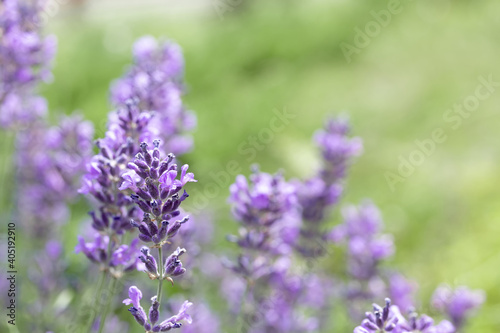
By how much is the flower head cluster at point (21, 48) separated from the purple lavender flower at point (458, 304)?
2.05 meters

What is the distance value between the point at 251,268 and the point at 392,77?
5225 millimetres

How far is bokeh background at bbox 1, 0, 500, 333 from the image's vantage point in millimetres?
4620

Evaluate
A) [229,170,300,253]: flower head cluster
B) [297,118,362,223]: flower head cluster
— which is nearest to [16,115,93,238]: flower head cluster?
[229,170,300,253]: flower head cluster

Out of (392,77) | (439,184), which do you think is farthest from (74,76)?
(439,184)

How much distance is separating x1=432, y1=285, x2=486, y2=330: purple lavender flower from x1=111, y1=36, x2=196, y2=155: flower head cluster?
1.31 meters

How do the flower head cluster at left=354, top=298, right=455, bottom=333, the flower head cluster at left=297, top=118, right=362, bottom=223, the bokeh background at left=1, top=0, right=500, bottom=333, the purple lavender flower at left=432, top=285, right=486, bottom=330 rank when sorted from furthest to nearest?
the bokeh background at left=1, top=0, right=500, bottom=333 → the flower head cluster at left=297, top=118, right=362, bottom=223 → the purple lavender flower at left=432, top=285, right=486, bottom=330 → the flower head cluster at left=354, top=298, right=455, bottom=333

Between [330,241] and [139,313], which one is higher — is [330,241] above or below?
above

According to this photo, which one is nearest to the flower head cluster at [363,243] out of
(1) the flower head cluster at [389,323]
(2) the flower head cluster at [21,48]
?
(1) the flower head cluster at [389,323]

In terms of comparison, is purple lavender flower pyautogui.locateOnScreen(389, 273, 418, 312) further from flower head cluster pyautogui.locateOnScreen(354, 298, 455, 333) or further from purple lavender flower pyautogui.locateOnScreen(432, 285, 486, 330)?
flower head cluster pyautogui.locateOnScreen(354, 298, 455, 333)

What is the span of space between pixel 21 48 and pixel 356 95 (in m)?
4.88

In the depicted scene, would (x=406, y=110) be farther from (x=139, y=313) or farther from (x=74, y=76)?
(x=139, y=313)

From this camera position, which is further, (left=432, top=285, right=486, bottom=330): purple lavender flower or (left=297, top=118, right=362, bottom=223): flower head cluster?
(left=297, top=118, right=362, bottom=223): flower head cluster

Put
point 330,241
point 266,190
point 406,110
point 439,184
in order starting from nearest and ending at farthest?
point 266,190 → point 330,241 → point 439,184 → point 406,110

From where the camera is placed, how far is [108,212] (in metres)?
1.86
